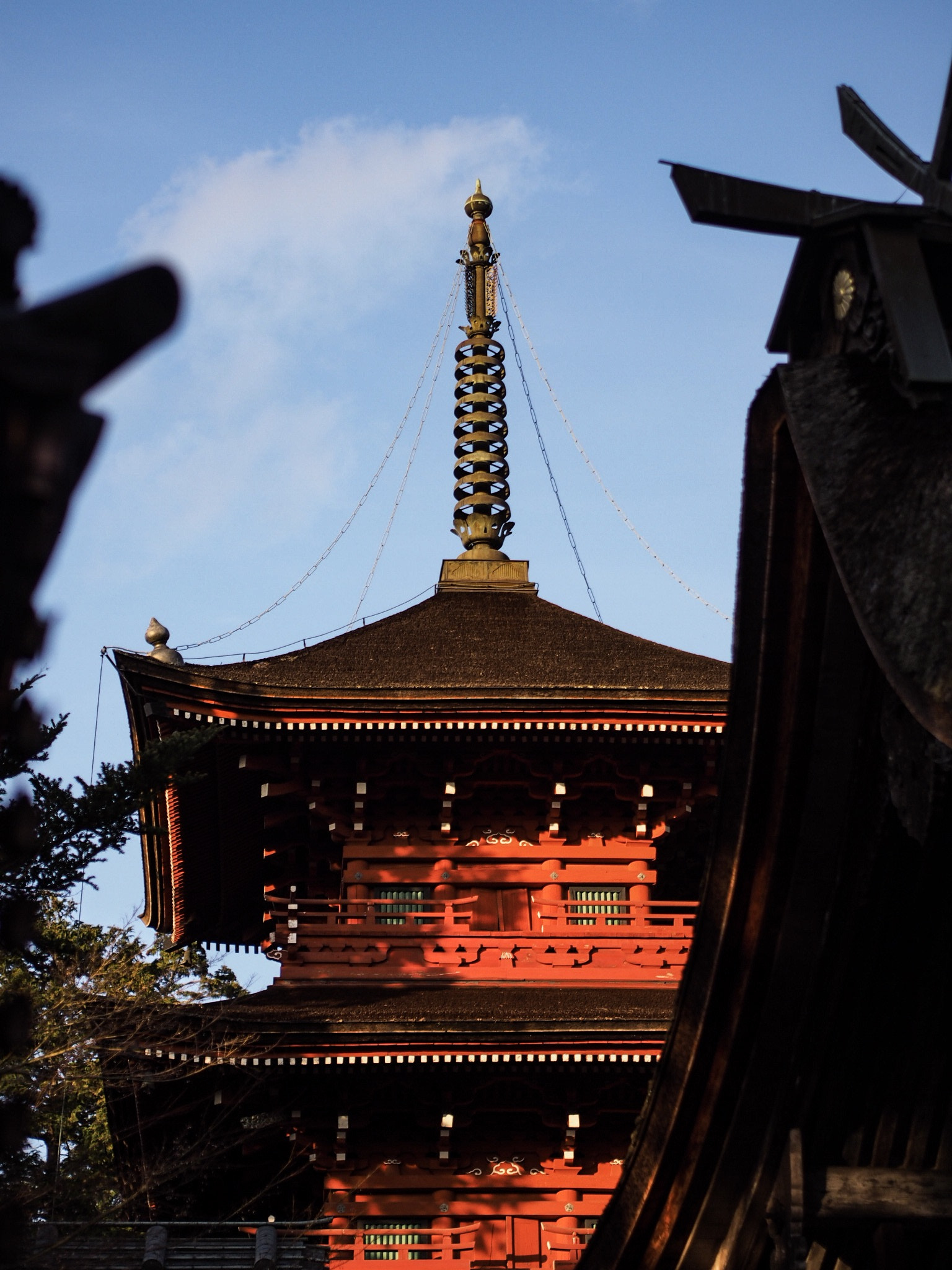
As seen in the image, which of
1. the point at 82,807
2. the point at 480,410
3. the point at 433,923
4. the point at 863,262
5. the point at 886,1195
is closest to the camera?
the point at 863,262

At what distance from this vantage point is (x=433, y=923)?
1530 cm

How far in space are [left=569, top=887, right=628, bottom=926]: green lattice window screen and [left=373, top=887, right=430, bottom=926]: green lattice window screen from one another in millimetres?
1561

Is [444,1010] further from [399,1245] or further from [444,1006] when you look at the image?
[399,1245]

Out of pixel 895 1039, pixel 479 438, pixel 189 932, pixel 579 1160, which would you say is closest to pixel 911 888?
pixel 895 1039

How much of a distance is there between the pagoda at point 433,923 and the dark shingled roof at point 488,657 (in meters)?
0.06

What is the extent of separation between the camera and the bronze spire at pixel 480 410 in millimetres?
21453

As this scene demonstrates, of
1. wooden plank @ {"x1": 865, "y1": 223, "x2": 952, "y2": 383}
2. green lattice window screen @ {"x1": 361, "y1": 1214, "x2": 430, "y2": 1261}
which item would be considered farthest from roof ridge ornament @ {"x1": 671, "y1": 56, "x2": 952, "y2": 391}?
green lattice window screen @ {"x1": 361, "y1": 1214, "x2": 430, "y2": 1261}

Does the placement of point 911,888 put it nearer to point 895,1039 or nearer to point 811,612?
point 895,1039

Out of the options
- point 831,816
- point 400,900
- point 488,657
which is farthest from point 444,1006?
point 831,816

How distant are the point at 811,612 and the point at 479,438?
18.3 metres

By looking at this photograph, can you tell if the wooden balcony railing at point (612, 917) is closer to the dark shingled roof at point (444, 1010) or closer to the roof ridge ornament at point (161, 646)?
the dark shingled roof at point (444, 1010)

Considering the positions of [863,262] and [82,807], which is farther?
[82,807]

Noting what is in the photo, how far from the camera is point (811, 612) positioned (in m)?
4.42

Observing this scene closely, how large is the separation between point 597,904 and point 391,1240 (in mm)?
3974
